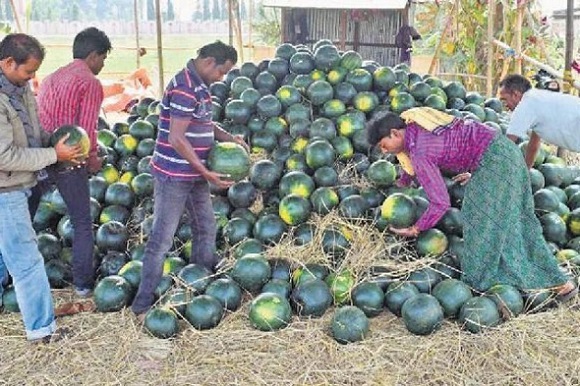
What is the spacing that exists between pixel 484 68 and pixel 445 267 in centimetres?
973

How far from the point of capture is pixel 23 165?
159 inches

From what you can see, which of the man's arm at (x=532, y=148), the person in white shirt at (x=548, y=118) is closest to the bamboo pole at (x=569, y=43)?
the person in white shirt at (x=548, y=118)

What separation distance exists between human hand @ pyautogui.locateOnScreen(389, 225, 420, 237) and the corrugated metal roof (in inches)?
A: 363

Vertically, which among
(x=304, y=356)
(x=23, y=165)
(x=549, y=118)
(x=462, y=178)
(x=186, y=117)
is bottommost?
(x=304, y=356)

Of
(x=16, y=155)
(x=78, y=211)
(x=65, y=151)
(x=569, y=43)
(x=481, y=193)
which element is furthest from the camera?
(x=569, y=43)

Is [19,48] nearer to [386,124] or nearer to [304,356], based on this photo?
[386,124]

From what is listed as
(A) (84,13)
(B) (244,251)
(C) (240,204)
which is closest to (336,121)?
(C) (240,204)

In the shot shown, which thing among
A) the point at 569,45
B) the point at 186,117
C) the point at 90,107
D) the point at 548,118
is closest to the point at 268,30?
the point at 569,45

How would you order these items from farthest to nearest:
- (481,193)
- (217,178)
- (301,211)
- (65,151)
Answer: (301,211)
(481,193)
(217,178)
(65,151)

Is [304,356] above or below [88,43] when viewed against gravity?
below

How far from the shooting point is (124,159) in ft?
21.9

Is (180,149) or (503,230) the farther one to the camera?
(503,230)

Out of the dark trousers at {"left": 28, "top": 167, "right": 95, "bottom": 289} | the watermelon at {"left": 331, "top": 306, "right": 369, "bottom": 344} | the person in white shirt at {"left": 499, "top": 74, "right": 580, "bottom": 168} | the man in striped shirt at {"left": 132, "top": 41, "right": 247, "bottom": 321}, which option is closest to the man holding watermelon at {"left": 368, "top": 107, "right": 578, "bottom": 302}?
the person in white shirt at {"left": 499, "top": 74, "right": 580, "bottom": 168}

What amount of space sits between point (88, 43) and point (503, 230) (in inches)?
139
